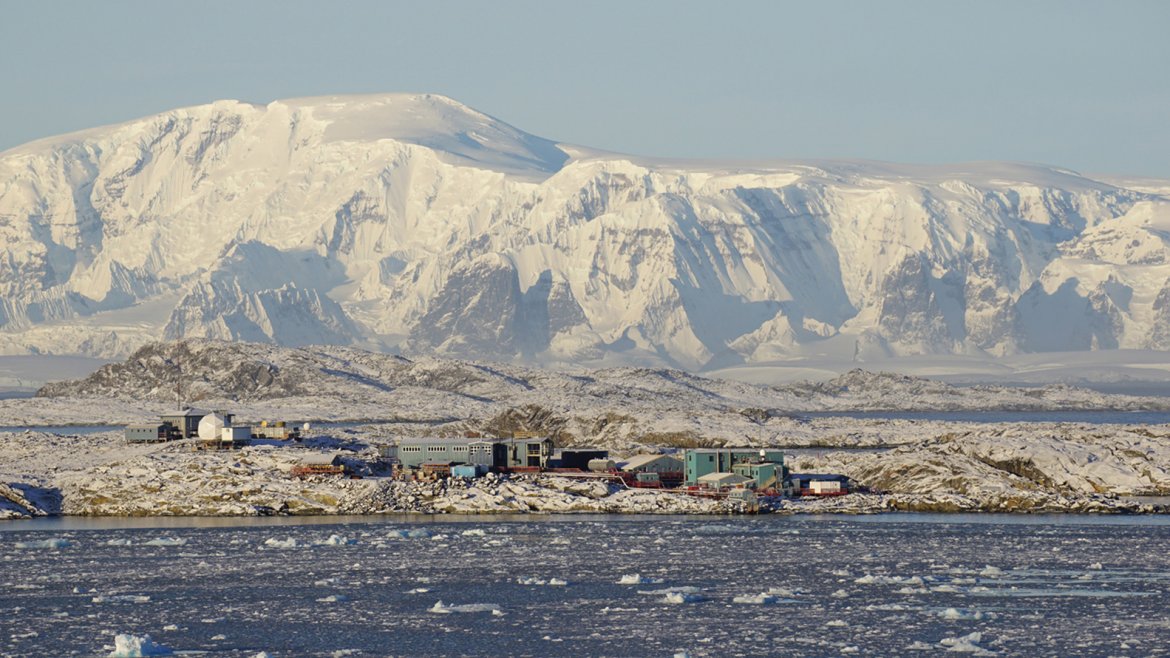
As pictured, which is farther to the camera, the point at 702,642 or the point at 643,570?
the point at 643,570

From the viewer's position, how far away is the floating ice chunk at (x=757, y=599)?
75.8m

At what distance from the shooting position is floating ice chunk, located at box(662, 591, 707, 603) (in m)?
76.2

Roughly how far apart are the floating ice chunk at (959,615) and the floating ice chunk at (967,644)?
356 centimetres

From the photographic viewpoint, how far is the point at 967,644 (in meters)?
66.2

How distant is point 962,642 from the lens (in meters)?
66.5

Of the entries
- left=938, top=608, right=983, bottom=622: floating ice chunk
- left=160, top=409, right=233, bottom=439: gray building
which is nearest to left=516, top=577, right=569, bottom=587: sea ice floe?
left=938, top=608, right=983, bottom=622: floating ice chunk

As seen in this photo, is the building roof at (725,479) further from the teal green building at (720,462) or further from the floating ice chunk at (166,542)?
the floating ice chunk at (166,542)

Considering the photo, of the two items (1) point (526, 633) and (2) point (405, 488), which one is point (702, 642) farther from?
(2) point (405, 488)

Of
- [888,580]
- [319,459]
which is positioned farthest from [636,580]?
[319,459]

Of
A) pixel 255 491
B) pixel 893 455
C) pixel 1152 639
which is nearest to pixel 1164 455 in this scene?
pixel 893 455

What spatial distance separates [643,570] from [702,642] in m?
17.9

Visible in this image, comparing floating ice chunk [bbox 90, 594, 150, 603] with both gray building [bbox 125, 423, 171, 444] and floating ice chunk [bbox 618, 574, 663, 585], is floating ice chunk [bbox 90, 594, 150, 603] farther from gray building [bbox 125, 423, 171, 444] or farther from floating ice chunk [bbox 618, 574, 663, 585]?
gray building [bbox 125, 423, 171, 444]

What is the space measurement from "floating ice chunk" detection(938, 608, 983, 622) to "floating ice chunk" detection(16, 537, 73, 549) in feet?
144

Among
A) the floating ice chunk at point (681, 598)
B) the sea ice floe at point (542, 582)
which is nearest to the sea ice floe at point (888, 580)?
the floating ice chunk at point (681, 598)
